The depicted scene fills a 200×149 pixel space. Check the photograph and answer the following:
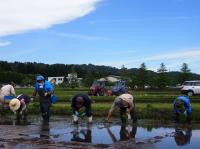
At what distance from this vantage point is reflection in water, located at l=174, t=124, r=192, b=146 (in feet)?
46.9

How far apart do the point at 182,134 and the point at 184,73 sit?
87.9m

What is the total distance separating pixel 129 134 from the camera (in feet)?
52.5

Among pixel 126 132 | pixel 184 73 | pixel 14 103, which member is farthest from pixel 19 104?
pixel 184 73

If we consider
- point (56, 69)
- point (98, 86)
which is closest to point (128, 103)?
point (98, 86)

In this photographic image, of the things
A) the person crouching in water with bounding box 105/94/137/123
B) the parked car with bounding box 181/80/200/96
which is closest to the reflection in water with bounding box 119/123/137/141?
the person crouching in water with bounding box 105/94/137/123

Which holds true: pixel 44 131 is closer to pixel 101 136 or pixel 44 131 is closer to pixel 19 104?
pixel 101 136

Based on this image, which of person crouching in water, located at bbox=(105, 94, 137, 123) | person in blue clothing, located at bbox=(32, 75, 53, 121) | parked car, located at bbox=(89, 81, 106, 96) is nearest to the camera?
person crouching in water, located at bbox=(105, 94, 137, 123)

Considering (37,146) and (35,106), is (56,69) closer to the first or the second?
(35,106)

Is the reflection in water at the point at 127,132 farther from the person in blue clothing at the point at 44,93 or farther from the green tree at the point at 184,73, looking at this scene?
the green tree at the point at 184,73

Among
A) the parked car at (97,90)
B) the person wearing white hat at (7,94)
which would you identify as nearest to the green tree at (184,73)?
the parked car at (97,90)

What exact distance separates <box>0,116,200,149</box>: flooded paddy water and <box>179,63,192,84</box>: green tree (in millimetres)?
83145

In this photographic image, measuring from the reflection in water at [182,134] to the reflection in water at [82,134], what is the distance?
2720 mm

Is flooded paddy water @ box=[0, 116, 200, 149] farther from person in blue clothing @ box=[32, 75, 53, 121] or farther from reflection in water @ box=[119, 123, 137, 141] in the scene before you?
person in blue clothing @ box=[32, 75, 53, 121]

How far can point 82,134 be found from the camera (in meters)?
15.9
